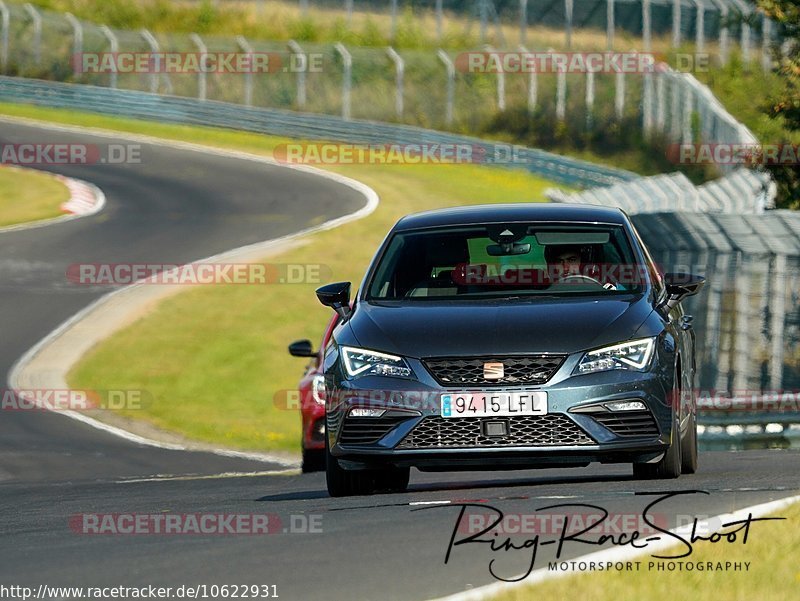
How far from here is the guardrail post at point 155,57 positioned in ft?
157

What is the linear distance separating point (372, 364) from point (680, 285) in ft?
6.72

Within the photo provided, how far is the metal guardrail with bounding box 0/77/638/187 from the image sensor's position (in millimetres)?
47219

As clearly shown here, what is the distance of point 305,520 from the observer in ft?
27.3

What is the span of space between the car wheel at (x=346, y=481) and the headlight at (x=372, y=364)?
0.65 metres

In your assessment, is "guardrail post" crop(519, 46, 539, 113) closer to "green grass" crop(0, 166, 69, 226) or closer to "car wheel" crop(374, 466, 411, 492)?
"green grass" crop(0, 166, 69, 226)

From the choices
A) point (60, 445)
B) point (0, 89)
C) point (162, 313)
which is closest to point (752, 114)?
point (0, 89)

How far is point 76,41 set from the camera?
5075 centimetres

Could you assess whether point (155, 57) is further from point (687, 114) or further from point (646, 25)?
point (687, 114)

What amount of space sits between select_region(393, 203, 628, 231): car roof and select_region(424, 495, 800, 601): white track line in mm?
2671

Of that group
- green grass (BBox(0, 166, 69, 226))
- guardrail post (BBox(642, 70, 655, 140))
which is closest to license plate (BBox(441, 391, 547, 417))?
green grass (BBox(0, 166, 69, 226))

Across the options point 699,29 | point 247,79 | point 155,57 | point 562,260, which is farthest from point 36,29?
point 562,260

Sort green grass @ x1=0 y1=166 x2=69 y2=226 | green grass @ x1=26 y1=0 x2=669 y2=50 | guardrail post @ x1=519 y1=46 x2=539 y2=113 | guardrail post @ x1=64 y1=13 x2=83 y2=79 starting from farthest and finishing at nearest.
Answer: green grass @ x1=26 y1=0 x2=669 y2=50 < guardrail post @ x1=519 y1=46 x2=539 y2=113 < guardrail post @ x1=64 y1=13 x2=83 y2=79 < green grass @ x1=0 y1=166 x2=69 y2=226

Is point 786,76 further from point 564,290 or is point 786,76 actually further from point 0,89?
point 0,89

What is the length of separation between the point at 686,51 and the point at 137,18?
2219 cm
